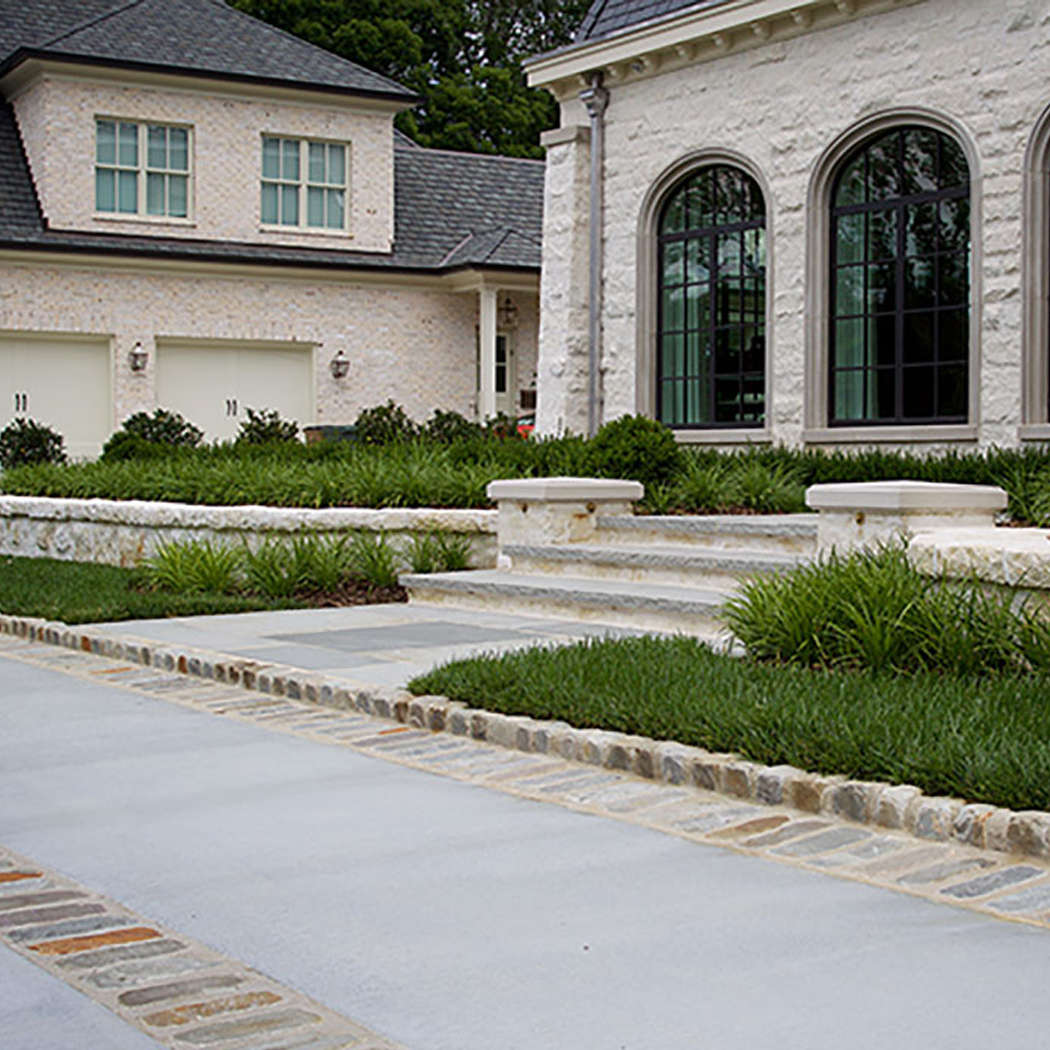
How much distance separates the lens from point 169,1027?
145 inches

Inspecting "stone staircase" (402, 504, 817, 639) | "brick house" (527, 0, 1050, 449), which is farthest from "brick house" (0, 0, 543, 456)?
"stone staircase" (402, 504, 817, 639)

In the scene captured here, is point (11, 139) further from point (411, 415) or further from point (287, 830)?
point (287, 830)

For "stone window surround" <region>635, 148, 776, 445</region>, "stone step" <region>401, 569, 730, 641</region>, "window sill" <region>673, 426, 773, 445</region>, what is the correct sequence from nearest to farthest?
"stone step" <region>401, 569, 730, 641</region> → "window sill" <region>673, 426, 773, 445</region> → "stone window surround" <region>635, 148, 776, 445</region>

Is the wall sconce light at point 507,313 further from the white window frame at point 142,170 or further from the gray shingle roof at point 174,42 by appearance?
the white window frame at point 142,170

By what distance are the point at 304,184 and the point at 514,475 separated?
573 inches

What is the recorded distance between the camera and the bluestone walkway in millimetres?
3674

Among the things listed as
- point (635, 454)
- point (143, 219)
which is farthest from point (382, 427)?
point (143, 219)

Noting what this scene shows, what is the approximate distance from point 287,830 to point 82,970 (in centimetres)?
146

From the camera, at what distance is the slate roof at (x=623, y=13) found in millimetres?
16688

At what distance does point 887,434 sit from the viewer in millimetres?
14773

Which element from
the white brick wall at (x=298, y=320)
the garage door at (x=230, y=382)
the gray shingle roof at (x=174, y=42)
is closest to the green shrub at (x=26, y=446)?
the white brick wall at (x=298, y=320)

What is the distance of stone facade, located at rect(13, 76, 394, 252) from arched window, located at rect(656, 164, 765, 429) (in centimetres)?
1145

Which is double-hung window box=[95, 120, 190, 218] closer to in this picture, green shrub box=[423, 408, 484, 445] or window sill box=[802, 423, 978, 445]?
green shrub box=[423, 408, 484, 445]

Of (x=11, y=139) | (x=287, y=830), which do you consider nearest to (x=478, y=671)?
(x=287, y=830)
